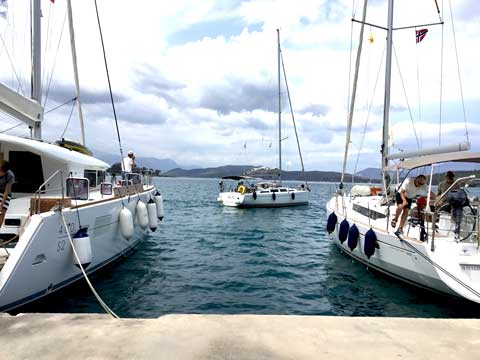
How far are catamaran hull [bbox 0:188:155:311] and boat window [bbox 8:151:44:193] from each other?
1.75 m

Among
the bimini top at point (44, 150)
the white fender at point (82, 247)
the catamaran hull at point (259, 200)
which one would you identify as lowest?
the catamaran hull at point (259, 200)

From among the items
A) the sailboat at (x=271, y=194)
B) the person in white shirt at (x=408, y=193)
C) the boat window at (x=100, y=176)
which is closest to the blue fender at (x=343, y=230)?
the person in white shirt at (x=408, y=193)

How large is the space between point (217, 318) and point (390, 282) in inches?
274

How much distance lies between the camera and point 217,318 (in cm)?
325

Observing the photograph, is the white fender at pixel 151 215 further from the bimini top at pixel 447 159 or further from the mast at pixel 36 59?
the bimini top at pixel 447 159

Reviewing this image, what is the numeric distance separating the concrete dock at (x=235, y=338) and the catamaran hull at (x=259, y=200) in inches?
1009

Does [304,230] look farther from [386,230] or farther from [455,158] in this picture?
[455,158]

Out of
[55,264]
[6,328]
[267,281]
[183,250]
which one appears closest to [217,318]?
[6,328]

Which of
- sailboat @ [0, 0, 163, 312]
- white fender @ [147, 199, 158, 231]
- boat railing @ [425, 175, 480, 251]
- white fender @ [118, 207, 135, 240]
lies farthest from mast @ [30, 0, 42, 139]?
boat railing @ [425, 175, 480, 251]

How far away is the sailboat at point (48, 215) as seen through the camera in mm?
5926

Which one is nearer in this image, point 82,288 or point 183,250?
point 82,288

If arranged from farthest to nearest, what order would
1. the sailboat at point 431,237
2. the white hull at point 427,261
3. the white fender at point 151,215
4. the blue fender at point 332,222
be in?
the blue fender at point 332,222 → the white fender at point 151,215 → the sailboat at point 431,237 → the white hull at point 427,261

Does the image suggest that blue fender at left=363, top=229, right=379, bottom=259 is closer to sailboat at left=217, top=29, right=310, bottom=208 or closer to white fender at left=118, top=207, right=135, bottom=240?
white fender at left=118, top=207, right=135, bottom=240

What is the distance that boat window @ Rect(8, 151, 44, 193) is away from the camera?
28.7 feet
